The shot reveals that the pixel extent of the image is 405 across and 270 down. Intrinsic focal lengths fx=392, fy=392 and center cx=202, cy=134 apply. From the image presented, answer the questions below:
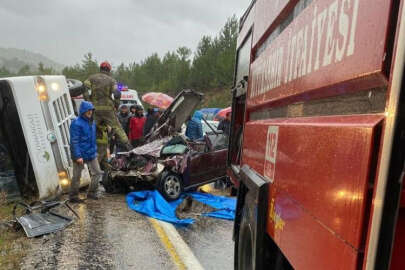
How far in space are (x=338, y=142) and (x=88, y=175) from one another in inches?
297

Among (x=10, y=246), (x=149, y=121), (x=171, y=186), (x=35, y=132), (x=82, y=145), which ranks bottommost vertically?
(x=10, y=246)

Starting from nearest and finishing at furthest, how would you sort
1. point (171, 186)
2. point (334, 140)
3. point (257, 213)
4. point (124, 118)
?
1. point (334, 140)
2. point (257, 213)
3. point (171, 186)
4. point (124, 118)

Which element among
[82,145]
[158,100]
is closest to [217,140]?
[82,145]

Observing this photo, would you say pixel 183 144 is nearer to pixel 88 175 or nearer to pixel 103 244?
pixel 88 175

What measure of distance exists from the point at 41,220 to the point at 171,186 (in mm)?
2774

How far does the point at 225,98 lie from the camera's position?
48.6 metres

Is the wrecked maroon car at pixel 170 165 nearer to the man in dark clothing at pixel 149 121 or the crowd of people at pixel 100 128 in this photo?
the crowd of people at pixel 100 128

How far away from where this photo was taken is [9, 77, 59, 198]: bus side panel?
6.58 metres

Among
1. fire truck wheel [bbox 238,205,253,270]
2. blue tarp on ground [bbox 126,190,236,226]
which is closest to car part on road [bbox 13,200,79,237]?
blue tarp on ground [bbox 126,190,236,226]

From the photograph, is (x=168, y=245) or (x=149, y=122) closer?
(x=168, y=245)

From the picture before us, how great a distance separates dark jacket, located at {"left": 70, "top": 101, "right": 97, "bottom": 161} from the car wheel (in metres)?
1.46

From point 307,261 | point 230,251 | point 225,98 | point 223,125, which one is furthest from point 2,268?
point 225,98

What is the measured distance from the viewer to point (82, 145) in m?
7.04

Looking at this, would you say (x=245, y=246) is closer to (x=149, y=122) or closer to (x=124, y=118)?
(x=149, y=122)
